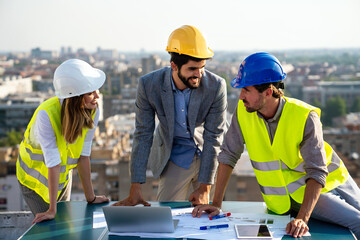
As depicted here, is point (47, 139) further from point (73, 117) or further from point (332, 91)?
point (332, 91)

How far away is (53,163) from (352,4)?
6902 centimetres

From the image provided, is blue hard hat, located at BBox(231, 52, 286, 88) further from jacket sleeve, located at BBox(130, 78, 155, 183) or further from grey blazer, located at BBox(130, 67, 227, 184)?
jacket sleeve, located at BBox(130, 78, 155, 183)

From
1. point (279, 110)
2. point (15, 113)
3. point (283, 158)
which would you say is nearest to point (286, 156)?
point (283, 158)

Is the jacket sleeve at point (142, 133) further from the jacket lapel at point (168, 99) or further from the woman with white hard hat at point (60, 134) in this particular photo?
the woman with white hard hat at point (60, 134)

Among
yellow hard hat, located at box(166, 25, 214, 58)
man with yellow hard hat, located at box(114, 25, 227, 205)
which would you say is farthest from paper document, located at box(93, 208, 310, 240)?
yellow hard hat, located at box(166, 25, 214, 58)

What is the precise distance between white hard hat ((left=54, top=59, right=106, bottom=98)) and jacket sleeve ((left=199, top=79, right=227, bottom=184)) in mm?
684

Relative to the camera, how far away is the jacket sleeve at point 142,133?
276 cm

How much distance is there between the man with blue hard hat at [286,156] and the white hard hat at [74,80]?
0.65 m

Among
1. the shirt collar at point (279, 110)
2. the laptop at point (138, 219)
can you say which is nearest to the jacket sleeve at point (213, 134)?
the shirt collar at point (279, 110)

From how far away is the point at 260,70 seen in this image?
7.38 feet

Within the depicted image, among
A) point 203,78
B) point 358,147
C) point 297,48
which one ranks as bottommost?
point 358,147

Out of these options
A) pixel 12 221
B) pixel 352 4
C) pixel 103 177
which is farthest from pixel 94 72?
pixel 352 4

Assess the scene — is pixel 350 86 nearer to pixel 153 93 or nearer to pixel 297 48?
pixel 297 48

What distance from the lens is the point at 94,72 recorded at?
2.49m
